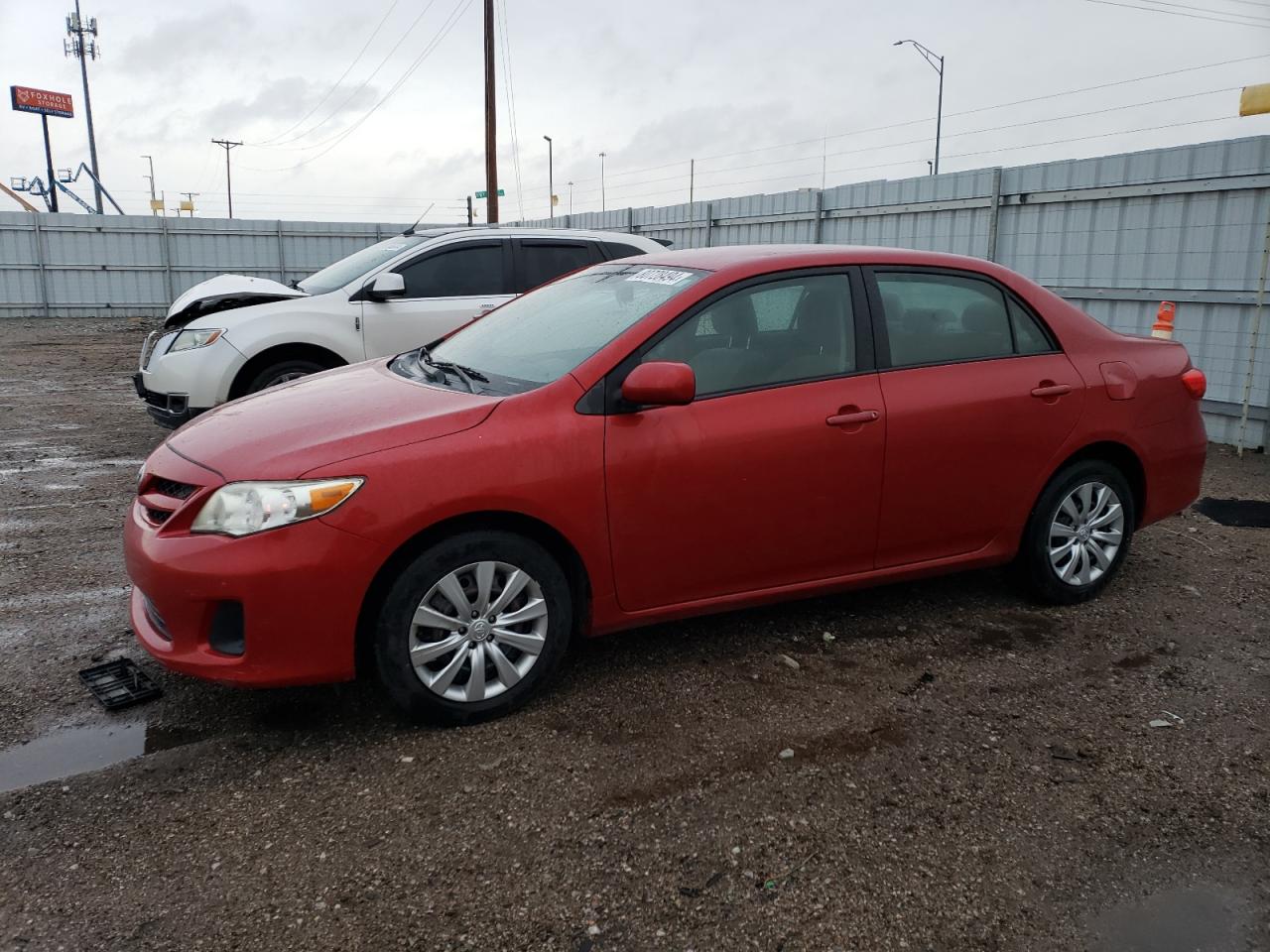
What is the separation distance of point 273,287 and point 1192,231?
777 centimetres

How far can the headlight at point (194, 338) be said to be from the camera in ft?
24.9

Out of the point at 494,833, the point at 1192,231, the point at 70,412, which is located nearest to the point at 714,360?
the point at 494,833

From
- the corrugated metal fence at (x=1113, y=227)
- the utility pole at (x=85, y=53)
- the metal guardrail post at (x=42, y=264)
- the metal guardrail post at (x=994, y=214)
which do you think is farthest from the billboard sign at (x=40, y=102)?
the metal guardrail post at (x=994, y=214)

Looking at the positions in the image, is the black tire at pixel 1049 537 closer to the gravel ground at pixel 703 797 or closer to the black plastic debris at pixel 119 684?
the gravel ground at pixel 703 797

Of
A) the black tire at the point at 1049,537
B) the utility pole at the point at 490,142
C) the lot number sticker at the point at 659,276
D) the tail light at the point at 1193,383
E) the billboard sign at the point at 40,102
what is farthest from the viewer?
the billboard sign at the point at 40,102

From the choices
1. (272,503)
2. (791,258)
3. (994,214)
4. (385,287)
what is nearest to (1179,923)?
(791,258)

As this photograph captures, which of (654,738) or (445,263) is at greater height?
(445,263)

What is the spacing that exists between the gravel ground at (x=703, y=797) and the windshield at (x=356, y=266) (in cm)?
408

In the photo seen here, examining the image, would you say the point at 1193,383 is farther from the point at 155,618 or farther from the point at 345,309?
the point at 345,309

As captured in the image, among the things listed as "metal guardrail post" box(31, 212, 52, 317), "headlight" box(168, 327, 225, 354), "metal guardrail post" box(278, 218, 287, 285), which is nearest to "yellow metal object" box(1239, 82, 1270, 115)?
"headlight" box(168, 327, 225, 354)

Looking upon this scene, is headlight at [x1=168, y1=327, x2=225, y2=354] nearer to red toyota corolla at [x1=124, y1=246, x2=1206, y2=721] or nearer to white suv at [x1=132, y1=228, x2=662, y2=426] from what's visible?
white suv at [x1=132, y1=228, x2=662, y2=426]

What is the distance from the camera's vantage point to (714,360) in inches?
152

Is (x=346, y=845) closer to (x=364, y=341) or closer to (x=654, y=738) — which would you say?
(x=654, y=738)

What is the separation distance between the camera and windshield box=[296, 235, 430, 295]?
8.27 meters
